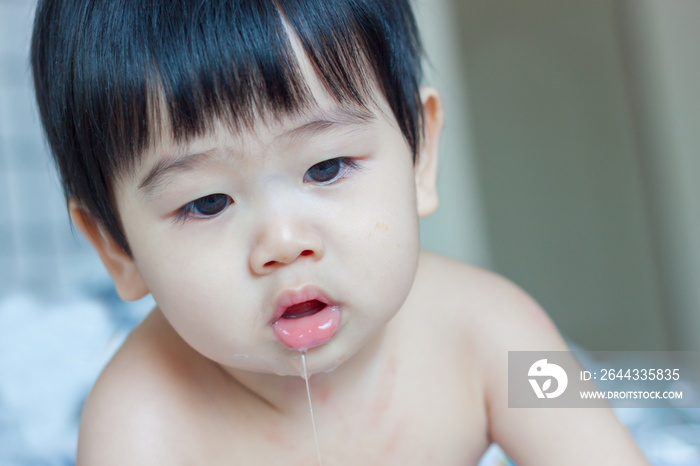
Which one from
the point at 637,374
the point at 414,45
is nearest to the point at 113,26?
the point at 414,45

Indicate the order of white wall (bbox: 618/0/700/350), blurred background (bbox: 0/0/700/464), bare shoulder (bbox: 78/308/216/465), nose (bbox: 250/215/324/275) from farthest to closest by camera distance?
white wall (bbox: 618/0/700/350) → blurred background (bbox: 0/0/700/464) → bare shoulder (bbox: 78/308/216/465) → nose (bbox: 250/215/324/275)

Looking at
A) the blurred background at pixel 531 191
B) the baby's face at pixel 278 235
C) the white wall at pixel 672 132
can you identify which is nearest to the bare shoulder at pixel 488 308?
the baby's face at pixel 278 235

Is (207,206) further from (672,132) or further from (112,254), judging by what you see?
(672,132)

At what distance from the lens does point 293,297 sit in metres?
0.69

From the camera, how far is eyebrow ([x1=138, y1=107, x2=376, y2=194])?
2.26 ft

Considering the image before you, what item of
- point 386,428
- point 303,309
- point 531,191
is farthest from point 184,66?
point 531,191

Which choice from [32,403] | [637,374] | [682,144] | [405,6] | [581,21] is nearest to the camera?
[405,6]

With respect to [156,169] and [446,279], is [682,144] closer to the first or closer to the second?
[446,279]

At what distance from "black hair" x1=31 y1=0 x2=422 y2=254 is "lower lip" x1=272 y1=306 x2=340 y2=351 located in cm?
18

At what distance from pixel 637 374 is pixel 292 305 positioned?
91 centimetres

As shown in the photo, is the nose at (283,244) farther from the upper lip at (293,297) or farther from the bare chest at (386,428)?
the bare chest at (386,428)

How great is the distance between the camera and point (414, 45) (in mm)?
973

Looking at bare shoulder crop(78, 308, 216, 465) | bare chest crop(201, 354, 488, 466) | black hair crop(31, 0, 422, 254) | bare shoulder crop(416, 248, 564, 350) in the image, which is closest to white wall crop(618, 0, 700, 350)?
bare shoulder crop(416, 248, 564, 350)

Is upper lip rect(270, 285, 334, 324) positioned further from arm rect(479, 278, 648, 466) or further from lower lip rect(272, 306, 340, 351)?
arm rect(479, 278, 648, 466)
